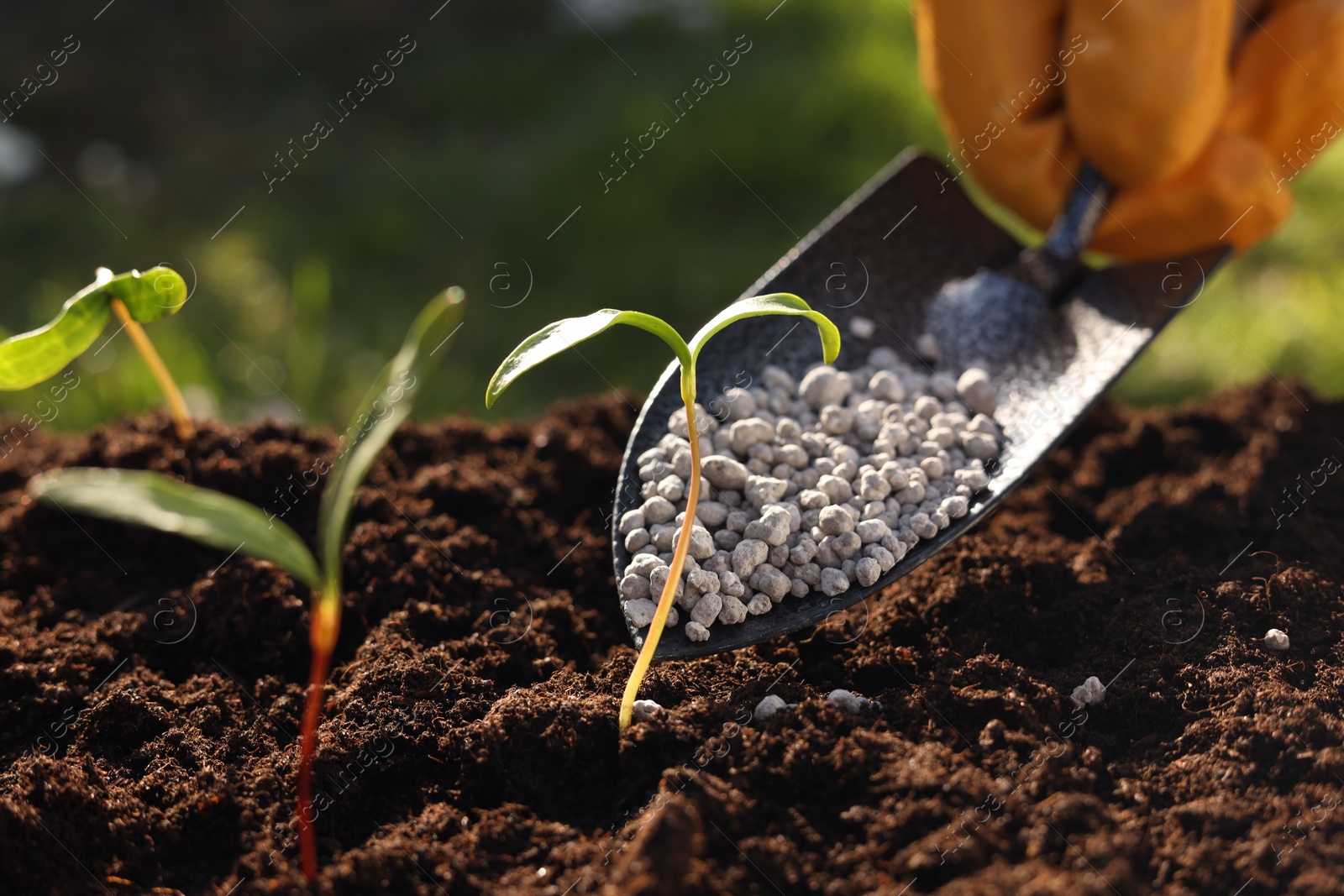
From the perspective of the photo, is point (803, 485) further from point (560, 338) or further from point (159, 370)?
point (159, 370)

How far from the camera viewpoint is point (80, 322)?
1.06 metres

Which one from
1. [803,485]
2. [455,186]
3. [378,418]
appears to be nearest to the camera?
[378,418]

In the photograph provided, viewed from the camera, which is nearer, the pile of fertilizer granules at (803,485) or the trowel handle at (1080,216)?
the pile of fertilizer granules at (803,485)

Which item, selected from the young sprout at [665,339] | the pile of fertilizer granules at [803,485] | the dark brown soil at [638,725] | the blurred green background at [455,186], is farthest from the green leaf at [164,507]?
the blurred green background at [455,186]

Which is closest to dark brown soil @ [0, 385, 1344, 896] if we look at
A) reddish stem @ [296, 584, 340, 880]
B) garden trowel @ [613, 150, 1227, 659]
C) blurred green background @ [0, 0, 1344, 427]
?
reddish stem @ [296, 584, 340, 880]

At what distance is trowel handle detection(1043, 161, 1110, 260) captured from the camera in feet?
5.02

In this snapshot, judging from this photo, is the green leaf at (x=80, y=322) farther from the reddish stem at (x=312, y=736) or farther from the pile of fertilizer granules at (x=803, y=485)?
the pile of fertilizer granules at (x=803, y=485)

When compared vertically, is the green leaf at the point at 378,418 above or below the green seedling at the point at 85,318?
below

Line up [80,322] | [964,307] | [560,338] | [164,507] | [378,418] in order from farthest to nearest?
1. [964,307]
2. [80,322]
3. [378,418]
4. [560,338]
5. [164,507]

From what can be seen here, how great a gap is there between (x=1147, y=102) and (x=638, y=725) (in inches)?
44.2

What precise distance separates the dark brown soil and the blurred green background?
0.66 m

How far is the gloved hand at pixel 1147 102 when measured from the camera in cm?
138

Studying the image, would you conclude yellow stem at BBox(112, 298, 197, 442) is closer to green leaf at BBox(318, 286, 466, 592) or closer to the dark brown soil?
the dark brown soil

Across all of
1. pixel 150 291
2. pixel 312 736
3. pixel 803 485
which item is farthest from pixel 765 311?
pixel 150 291
